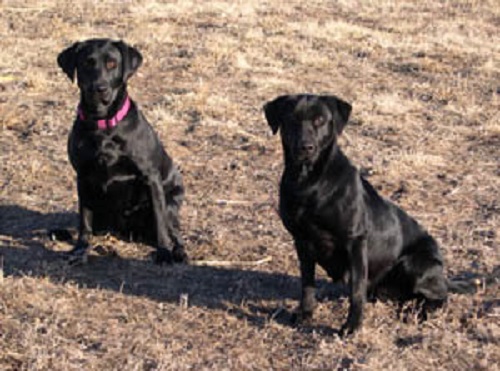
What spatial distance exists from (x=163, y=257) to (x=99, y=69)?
160 cm

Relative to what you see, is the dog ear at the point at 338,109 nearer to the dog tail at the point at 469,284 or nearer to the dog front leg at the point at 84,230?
the dog tail at the point at 469,284

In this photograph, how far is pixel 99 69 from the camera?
5.82 metres

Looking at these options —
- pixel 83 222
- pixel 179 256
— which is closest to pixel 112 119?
pixel 83 222

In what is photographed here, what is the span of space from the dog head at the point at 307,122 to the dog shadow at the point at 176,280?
118cm

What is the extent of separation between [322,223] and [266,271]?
1.36 m

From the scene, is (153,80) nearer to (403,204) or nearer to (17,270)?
(403,204)

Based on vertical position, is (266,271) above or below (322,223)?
below

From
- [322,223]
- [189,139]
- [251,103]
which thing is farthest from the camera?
[251,103]

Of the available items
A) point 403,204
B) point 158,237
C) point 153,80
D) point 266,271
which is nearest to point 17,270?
point 158,237

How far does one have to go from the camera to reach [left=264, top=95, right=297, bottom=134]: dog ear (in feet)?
15.5

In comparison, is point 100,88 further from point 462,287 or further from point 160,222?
point 462,287

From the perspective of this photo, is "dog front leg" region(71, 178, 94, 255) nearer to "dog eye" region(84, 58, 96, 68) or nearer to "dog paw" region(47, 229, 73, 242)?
"dog paw" region(47, 229, 73, 242)

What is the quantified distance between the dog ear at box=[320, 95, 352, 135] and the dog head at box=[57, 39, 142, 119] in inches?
76.3

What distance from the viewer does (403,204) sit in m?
7.45
